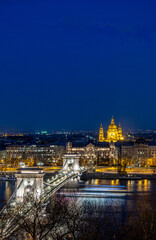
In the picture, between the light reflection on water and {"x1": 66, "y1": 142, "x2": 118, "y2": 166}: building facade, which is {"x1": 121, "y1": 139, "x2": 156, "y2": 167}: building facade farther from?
the light reflection on water

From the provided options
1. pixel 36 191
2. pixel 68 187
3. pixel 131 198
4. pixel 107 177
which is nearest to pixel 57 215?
pixel 36 191

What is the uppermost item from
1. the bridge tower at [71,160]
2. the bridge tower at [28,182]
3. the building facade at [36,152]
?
the building facade at [36,152]

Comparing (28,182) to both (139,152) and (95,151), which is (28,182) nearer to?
(95,151)

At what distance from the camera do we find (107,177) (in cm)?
3775

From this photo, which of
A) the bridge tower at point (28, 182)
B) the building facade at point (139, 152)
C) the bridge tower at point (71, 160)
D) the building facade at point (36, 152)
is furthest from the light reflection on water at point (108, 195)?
the building facade at point (36, 152)

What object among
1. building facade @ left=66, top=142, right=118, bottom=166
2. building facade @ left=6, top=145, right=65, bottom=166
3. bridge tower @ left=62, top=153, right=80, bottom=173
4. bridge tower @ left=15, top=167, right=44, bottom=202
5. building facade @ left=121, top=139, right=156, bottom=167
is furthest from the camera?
building facade @ left=6, top=145, right=65, bottom=166

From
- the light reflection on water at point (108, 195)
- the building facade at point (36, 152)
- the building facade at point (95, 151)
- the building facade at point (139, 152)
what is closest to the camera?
the light reflection on water at point (108, 195)

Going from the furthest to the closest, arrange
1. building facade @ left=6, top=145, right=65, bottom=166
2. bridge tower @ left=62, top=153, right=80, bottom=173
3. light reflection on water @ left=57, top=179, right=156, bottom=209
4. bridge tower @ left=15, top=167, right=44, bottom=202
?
building facade @ left=6, top=145, right=65, bottom=166
bridge tower @ left=62, top=153, right=80, bottom=173
light reflection on water @ left=57, top=179, right=156, bottom=209
bridge tower @ left=15, top=167, right=44, bottom=202

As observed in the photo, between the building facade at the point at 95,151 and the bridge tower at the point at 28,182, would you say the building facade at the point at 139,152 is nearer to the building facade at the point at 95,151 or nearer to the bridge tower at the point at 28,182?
the building facade at the point at 95,151

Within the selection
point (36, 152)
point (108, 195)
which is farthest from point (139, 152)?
point (108, 195)

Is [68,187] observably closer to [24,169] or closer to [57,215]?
[24,169]

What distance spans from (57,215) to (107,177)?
83.2 feet

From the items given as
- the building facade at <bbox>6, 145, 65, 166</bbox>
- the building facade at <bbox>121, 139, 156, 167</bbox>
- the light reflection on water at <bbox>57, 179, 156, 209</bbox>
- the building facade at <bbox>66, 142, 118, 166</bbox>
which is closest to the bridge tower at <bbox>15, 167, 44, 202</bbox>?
the light reflection on water at <bbox>57, 179, 156, 209</bbox>

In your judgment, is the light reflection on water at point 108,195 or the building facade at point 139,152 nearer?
the light reflection on water at point 108,195
